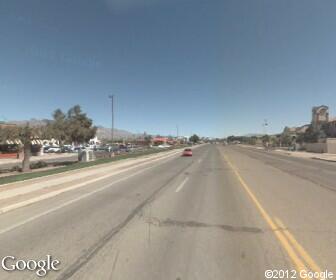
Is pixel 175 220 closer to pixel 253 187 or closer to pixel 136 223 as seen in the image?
pixel 136 223

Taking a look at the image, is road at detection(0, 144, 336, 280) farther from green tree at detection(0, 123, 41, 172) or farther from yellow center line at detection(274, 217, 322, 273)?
green tree at detection(0, 123, 41, 172)

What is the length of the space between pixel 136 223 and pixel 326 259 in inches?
167

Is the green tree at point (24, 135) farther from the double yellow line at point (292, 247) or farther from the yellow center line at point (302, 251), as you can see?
the yellow center line at point (302, 251)

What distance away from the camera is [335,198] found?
13.0m

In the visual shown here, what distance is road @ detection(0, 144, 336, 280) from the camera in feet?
18.2

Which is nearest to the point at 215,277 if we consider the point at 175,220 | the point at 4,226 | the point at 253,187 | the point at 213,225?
the point at 213,225
